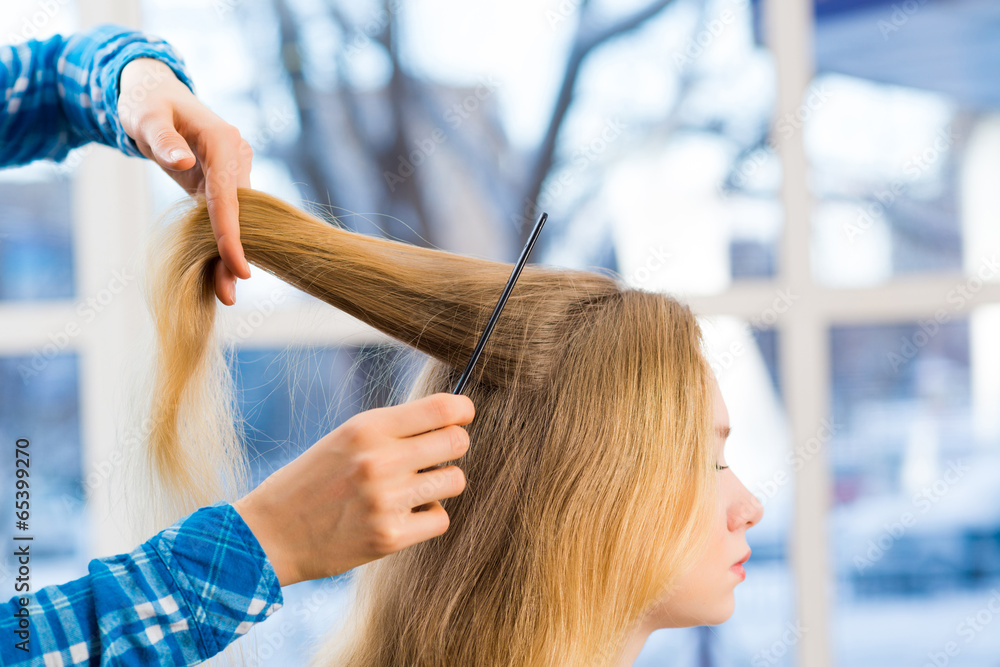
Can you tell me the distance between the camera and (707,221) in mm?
1846

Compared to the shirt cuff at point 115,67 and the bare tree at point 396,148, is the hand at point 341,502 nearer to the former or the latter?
the shirt cuff at point 115,67

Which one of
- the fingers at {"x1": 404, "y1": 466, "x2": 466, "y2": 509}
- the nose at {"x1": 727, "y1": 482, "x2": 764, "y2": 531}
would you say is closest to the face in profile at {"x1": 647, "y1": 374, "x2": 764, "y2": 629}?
the nose at {"x1": 727, "y1": 482, "x2": 764, "y2": 531}

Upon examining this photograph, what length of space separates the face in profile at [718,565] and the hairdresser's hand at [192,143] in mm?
568

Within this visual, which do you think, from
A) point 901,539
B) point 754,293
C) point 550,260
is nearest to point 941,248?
point 754,293

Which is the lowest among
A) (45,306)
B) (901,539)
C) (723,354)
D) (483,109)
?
(901,539)

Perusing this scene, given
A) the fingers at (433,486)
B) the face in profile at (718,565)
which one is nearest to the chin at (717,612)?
the face in profile at (718,565)

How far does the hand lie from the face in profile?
404mm

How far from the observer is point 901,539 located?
1.82 metres

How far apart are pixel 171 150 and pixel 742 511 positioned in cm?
75

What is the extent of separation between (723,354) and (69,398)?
1656mm

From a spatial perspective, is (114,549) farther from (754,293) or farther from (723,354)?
(754,293)

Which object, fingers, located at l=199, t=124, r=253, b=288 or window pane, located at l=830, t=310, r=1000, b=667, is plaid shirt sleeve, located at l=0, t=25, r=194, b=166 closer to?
fingers, located at l=199, t=124, r=253, b=288

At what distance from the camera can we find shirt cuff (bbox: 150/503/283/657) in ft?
1.87

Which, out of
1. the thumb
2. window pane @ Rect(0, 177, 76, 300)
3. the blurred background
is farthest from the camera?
window pane @ Rect(0, 177, 76, 300)
